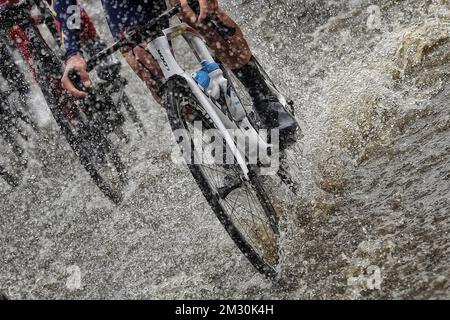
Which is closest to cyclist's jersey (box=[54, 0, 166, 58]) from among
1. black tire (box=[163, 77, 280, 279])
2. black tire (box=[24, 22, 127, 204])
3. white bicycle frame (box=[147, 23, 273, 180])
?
white bicycle frame (box=[147, 23, 273, 180])

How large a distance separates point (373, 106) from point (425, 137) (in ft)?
3.09

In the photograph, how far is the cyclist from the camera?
4148 millimetres

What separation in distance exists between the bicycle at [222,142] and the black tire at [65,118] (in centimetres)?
147

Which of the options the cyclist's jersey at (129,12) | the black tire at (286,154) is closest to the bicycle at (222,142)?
the cyclist's jersey at (129,12)

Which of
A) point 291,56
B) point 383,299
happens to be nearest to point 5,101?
point 291,56

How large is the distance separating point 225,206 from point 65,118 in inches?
95.2

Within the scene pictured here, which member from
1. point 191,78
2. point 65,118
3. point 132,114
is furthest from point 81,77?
point 132,114

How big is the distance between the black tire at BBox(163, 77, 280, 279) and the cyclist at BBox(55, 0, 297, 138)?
45cm

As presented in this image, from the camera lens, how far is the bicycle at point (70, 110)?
554cm

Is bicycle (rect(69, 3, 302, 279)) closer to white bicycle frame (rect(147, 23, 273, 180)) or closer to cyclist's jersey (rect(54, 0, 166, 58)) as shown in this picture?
white bicycle frame (rect(147, 23, 273, 180))

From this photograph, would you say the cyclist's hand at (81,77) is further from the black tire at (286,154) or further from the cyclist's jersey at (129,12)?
the black tire at (286,154)

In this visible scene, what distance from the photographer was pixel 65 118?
5.55 m

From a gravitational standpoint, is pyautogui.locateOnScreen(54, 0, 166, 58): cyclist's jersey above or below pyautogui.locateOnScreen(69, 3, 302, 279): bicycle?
above
